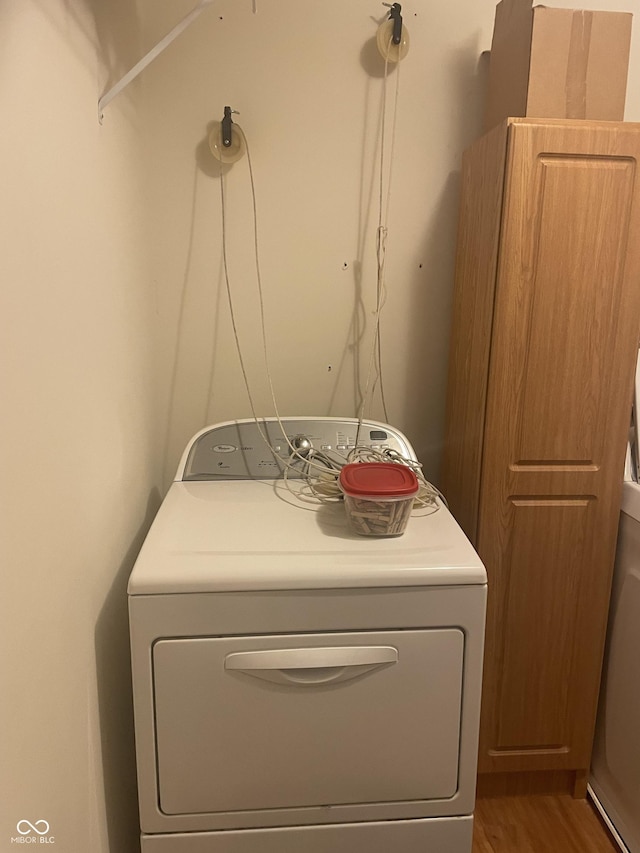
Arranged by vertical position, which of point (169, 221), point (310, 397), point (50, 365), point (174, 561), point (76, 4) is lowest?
point (174, 561)

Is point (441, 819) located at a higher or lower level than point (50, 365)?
lower

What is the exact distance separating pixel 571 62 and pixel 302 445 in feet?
3.16

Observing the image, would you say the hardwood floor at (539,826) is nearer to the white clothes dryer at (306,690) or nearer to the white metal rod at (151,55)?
the white clothes dryer at (306,690)

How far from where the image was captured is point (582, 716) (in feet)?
4.81

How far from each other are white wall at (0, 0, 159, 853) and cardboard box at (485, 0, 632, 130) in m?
0.81

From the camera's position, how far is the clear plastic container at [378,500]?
3.36 ft

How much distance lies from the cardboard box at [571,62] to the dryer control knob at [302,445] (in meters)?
0.82

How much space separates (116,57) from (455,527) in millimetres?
1095

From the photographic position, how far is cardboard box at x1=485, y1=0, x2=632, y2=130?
1221 mm

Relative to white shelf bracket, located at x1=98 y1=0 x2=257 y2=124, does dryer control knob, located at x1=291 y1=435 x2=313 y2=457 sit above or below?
below

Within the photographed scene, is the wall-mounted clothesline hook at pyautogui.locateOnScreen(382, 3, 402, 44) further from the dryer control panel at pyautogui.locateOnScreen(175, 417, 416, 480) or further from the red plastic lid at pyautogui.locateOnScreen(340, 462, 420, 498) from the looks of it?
the red plastic lid at pyautogui.locateOnScreen(340, 462, 420, 498)

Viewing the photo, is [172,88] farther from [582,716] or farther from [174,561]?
[582,716]

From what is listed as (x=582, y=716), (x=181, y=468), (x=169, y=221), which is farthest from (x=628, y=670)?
(x=169, y=221)

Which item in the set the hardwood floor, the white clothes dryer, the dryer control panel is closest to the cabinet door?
the hardwood floor
